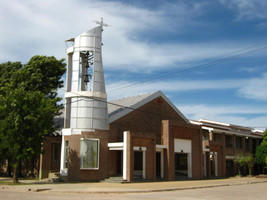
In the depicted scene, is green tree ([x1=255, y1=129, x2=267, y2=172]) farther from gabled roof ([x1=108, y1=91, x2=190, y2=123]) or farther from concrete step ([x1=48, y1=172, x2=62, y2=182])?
concrete step ([x1=48, y1=172, x2=62, y2=182])

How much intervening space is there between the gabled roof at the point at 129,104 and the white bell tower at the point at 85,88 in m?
1.46

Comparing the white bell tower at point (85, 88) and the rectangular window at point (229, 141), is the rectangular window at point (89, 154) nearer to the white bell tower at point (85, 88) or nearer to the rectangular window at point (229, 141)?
the white bell tower at point (85, 88)

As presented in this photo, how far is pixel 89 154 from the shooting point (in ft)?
89.6

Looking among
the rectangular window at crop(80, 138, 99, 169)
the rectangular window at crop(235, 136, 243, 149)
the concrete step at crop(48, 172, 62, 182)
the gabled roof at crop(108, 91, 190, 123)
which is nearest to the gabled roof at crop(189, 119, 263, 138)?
the rectangular window at crop(235, 136, 243, 149)

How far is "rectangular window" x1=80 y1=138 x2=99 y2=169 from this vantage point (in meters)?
27.1

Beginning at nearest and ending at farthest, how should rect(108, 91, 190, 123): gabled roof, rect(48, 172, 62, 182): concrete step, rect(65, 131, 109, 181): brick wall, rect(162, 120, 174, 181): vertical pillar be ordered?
1. rect(65, 131, 109, 181): brick wall
2. rect(48, 172, 62, 182): concrete step
3. rect(108, 91, 190, 123): gabled roof
4. rect(162, 120, 174, 181): vertical pillar

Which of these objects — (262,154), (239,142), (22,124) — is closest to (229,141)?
(239,142)

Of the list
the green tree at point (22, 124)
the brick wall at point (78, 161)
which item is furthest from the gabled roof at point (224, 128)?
the green tree at point (22, 124)

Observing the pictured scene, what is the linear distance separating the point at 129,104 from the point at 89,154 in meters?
7.54

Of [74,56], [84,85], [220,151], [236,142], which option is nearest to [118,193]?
[84,85]

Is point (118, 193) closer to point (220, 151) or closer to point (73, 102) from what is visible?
point (73, 102)

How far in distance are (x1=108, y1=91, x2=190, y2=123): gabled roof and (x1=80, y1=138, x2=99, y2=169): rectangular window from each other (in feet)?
9.30

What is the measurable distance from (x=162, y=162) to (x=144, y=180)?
12.5 ft

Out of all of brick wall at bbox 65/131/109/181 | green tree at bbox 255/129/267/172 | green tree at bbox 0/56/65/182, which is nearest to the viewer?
green tree at bbox 0/56/65/182
